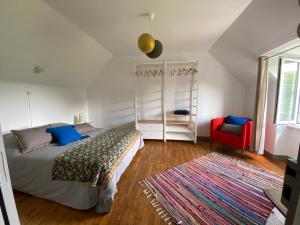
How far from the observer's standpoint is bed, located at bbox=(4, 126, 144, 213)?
162 cm

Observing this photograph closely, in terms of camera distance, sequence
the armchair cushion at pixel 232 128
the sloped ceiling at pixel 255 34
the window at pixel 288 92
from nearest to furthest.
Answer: the sloped ceiling at pixel 255 34 < the window at pixel 288 92 < the armchair cushion at pixel 232 128

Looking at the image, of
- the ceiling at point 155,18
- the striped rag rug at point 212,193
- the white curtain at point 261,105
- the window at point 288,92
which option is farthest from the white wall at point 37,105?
the window at point 288,92

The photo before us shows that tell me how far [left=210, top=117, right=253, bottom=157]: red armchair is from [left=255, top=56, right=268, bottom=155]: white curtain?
0.14m

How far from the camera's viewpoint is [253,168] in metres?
2.54

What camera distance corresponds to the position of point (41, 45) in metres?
2.22

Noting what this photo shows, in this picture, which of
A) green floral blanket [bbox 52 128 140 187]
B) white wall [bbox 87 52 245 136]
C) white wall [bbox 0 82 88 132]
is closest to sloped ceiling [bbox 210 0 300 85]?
white wall [bbox 87 52 245 136]

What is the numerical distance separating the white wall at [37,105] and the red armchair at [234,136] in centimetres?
370

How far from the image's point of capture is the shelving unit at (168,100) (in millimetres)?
3908

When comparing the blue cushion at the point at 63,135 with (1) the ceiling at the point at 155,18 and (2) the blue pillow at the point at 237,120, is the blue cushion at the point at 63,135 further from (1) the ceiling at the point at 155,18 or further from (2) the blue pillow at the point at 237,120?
(2) the blue pillow at the point at 237,120

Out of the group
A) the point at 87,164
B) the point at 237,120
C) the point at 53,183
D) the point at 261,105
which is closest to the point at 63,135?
the point at 53,183

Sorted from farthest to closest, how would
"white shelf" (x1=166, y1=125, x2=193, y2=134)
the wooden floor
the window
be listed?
"white shelf" (x1=166, y1=125, x2=193, y2=134) < the window < the wooden floor

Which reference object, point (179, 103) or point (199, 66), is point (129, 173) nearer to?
point (179, 103)

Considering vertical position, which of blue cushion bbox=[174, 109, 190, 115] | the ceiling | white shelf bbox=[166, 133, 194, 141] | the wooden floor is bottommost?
the wooden floor

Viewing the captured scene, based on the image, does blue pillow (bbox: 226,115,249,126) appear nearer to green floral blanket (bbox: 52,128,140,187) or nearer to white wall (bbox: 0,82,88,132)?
green floral blanket (bbox: 52,128,140,187)
